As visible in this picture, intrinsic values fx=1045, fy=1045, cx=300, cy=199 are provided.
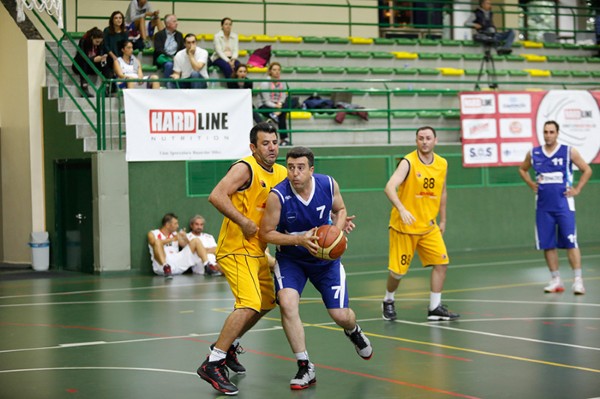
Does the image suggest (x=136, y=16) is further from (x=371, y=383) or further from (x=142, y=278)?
(x=371, y=383)

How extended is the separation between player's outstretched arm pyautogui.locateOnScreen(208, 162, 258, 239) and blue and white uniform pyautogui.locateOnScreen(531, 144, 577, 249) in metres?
6.68

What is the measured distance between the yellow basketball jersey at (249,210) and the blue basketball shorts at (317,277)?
25 centimetres

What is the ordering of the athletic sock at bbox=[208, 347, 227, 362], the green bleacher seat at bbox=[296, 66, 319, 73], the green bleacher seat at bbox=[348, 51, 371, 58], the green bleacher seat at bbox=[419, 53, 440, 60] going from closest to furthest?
the athletic sock at bbox=[208, 347, 227, 362] → the green bleacher seat at bbox=[296, 66, 319, 73] → the green bleacher seat at bbox=[348, 51, 371, 58] → the green bleacher seat at bbox=[419, 53, 440, 60]

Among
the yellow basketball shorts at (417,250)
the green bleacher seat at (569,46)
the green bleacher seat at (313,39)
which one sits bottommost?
the yellow basketball shorts at (417,250)

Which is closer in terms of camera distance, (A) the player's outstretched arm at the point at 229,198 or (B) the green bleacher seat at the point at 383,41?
(A) the player's outstretched arm at the point at 229,198

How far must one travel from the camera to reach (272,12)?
2583 cm

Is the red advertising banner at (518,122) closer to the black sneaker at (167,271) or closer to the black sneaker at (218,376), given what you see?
the black sneaker at (167,271)

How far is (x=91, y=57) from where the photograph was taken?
18.9 metres

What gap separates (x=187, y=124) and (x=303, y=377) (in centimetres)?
1059

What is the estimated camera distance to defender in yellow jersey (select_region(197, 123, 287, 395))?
802 centimetres

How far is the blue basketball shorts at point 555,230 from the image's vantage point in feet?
45.0

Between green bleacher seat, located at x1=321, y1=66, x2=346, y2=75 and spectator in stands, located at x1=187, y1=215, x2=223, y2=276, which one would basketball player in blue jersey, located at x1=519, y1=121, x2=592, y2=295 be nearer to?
spectator in stands, located at x1=187, y1=215, x2=223, y2=276

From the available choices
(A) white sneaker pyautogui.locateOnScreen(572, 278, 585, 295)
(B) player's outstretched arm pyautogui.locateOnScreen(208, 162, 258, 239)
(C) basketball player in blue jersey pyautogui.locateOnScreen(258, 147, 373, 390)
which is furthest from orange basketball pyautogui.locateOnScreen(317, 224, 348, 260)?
(A) white sneaker pyautogui.locateOnScreen(572, 278, 585, 295)

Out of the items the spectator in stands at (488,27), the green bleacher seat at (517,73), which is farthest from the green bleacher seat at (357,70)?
the green bleacher seat at (517,73)
